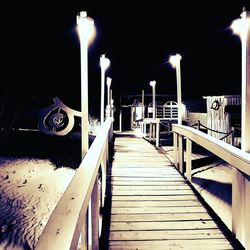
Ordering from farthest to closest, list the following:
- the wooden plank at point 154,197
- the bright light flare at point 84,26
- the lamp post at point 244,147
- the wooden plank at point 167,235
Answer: the wooden plank at point 154,197, the bright light flare at point 84,26, the wooden plank at point 167,235, the lamp post at point 244,147

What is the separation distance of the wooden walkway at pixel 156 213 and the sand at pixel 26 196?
6486mm

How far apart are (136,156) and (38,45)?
29.2 m

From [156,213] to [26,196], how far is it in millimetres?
11591

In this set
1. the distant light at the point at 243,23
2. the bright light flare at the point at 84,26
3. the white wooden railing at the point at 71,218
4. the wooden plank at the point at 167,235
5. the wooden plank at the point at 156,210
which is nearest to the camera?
the white wooden railing at the point at 71,218

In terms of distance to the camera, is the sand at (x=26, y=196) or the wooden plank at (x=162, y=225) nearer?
the wooden plank at (x=162, y=225)

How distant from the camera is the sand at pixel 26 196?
10602 mm

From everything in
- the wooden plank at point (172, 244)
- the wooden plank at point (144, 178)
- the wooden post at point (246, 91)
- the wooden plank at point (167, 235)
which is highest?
the wooden post at point (246, 91)

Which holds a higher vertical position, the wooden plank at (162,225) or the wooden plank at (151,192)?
the wooden plank at (151,192)

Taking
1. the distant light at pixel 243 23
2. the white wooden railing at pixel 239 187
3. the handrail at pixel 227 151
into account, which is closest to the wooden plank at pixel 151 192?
the handrail at pixel 227 151

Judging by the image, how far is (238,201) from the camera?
3508mm

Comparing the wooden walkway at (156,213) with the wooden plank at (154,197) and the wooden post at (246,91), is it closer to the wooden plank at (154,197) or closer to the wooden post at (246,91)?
the wooden plank at (154,197)

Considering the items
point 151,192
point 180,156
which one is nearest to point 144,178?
point 151,192

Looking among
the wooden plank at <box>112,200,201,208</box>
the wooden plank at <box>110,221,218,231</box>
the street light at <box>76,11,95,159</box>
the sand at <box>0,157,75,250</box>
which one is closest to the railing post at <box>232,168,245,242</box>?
the wooden plank at <box>110,221,218,231</box>

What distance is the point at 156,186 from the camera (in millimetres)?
5703
